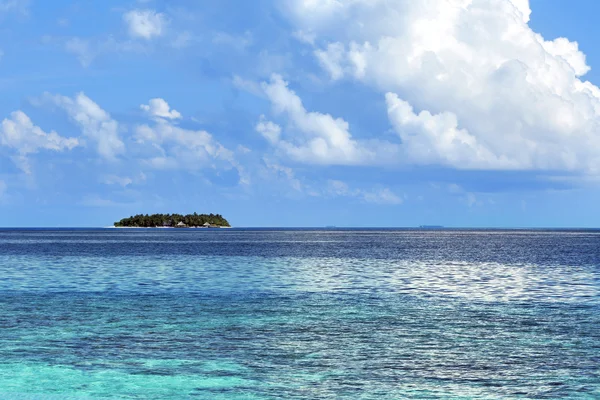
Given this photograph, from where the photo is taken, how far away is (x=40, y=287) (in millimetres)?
58000

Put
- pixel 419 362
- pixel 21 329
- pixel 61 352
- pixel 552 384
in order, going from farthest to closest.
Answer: pixel 21 329
pixel 61 352
pixel 419 362
pixel 552 384

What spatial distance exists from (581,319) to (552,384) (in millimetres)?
15984

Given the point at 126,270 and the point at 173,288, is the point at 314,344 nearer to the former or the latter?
the point at 173,288

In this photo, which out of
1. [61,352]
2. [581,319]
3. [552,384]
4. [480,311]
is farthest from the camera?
[480,311]

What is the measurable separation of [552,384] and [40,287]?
4468 centimetres

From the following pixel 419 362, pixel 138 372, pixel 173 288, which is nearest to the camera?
pixel 138 372

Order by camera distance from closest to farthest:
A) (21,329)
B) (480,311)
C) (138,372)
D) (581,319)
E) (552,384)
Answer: (552,384) < (138,372) < (21,329) < (581,319) < (480,311)

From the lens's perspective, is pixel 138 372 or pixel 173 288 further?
pixel 173 288

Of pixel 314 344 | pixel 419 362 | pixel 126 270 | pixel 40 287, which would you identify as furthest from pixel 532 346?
pixel 126 270

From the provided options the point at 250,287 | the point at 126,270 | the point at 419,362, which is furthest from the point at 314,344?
the point at 126,270

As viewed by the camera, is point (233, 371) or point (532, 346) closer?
point (233, 371)

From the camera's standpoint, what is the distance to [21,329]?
35.0 metres

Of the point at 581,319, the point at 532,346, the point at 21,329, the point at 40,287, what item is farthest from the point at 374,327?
the point at 40,287

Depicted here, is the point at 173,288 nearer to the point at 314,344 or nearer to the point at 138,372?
the point at 314,344
